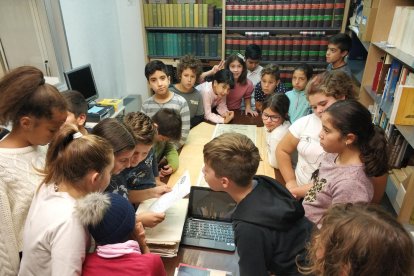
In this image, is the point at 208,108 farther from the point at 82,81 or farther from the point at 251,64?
the point at 82,81

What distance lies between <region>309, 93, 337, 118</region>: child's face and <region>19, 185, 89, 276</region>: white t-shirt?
1.31 m

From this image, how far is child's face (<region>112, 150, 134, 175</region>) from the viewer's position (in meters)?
1.22

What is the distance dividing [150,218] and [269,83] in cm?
186

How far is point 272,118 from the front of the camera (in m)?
1.96

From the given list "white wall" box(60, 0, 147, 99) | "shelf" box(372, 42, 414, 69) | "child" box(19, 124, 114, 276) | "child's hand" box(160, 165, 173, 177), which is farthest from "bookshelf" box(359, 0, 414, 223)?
"white wall" box(60, 0, 147, 99)

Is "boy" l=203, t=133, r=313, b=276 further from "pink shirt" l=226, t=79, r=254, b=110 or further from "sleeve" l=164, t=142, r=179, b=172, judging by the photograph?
"pink shirt" l=226, t=79, r=254, b=110

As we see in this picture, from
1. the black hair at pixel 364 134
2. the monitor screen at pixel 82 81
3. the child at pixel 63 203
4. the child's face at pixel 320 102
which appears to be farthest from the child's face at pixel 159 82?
the black hair at pixel 364 134

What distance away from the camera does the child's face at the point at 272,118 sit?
1.95 metres

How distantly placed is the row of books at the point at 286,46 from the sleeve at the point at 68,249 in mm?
3346

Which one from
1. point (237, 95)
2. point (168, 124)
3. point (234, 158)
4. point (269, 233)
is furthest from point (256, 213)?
point (237, 95)

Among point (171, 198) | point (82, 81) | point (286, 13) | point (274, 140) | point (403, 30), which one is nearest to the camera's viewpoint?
point (171, 198)

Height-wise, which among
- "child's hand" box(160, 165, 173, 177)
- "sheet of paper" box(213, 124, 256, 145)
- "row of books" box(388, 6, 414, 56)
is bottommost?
"sheet of paper" box(213, 124, 256, 145)

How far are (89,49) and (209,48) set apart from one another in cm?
153

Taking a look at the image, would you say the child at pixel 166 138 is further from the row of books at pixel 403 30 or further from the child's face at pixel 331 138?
the row of books at pixel 403 30
